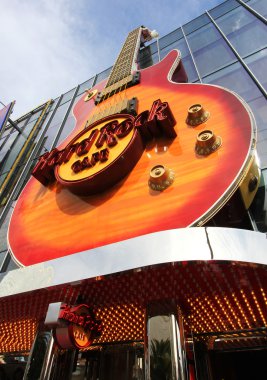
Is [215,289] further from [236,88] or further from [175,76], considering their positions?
[175,76]

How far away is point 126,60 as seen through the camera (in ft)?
34.1

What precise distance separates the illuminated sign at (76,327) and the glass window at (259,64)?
6115mm

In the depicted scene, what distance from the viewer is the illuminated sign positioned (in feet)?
9.82

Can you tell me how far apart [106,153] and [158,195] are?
1.47m

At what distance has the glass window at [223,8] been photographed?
11579 millimetres

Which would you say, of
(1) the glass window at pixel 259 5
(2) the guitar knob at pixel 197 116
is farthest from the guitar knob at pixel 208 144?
(1) the glass window at pixel 259 5

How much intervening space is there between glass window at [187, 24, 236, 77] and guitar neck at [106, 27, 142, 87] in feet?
7.14

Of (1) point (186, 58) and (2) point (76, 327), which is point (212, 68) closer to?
(1) point (186, 58)

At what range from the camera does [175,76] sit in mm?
7848

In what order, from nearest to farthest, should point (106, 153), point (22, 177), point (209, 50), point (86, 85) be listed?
point (106, 153) < point (209, 50) < point (22, 177) < point (86, 85)

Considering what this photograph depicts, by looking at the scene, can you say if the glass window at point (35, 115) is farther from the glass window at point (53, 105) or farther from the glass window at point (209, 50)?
the glass window at point (209, 50)

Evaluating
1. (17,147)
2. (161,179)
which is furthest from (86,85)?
(161,179)

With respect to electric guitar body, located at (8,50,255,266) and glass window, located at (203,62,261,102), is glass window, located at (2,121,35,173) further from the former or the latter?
glass window, located at (203,62,261,102)

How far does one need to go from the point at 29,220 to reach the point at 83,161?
1.35 m
